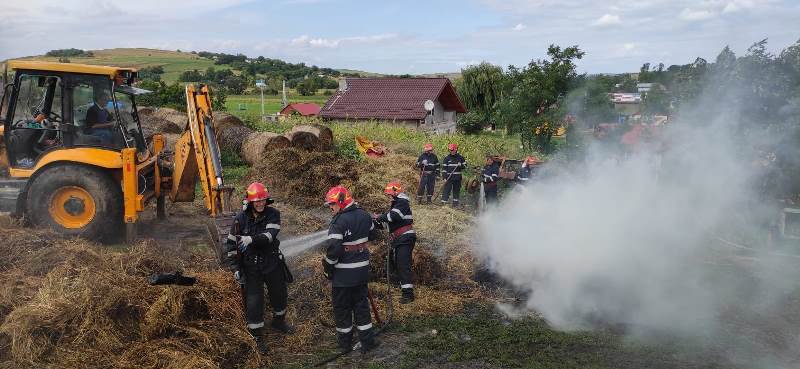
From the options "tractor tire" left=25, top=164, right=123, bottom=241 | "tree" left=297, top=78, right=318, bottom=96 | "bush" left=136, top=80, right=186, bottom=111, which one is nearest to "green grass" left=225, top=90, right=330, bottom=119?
"tree" left=297, top=78, right=318, bottom=96

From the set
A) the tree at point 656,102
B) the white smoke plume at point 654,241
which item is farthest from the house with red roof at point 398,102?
the white smoke plume at point 654,241

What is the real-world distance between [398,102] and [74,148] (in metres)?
30.4

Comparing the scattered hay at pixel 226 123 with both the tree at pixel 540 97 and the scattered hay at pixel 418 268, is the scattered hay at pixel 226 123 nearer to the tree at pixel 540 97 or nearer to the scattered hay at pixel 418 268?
the tree at pixel 540 97

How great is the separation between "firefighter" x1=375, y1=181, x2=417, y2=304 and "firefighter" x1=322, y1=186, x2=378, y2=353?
172cm

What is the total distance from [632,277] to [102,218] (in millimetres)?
8129

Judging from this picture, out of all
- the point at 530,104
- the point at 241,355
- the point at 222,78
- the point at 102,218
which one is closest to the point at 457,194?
the point at 530,104

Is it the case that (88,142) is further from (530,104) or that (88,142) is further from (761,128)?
(530,104)

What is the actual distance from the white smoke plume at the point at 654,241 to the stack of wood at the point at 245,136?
847cm

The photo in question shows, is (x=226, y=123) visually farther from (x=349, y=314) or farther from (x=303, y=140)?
(x=349, y=314)

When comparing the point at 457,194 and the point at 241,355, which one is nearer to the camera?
the point at 241,355

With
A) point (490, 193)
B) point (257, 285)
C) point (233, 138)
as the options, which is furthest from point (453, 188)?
point (257, 285)

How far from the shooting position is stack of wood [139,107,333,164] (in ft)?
58.4

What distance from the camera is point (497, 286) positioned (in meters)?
9.06

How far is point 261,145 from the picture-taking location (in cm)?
1786
